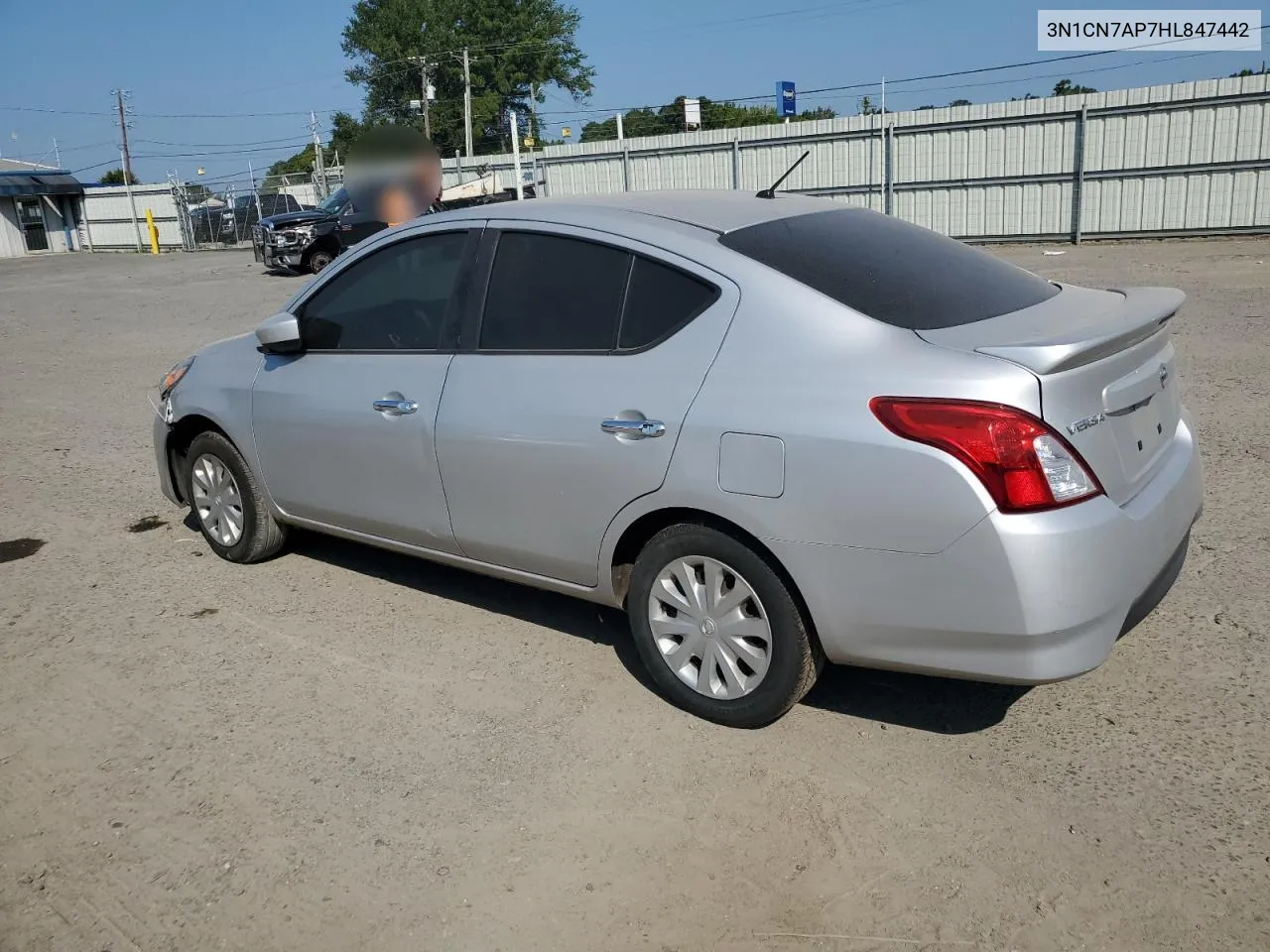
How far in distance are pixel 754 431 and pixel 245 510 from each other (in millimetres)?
2963

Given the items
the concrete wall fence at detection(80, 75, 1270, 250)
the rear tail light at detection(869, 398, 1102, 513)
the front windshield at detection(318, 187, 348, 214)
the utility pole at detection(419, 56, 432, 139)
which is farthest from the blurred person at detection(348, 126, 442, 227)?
the utility pole at detection(419, 56, 432, 139)

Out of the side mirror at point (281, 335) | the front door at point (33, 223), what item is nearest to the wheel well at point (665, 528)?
the side mirror at point (281, 335)

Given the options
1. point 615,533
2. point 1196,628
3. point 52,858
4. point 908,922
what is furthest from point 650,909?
point 1196,628

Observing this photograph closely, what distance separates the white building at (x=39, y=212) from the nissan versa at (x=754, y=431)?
45.5 metres

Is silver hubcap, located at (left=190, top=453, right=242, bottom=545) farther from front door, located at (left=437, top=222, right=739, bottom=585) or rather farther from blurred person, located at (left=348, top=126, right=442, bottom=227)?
blurred person, located at (left=348, top=126, right=442, bottom=227)

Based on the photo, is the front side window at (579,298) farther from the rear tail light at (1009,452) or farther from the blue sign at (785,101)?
the blue sign at (785,101)

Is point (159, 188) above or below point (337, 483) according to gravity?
above

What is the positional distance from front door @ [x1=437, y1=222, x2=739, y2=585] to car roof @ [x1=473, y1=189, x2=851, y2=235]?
12 cm

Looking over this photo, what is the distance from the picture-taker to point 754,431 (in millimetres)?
3217

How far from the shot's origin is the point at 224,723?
3.78 meters

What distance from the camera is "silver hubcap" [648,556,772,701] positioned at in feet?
11.2

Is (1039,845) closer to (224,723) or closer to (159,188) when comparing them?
(224,723)

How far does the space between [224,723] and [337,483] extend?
3.85 feet

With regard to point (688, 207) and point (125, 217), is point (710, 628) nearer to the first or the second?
point (688, 207)
